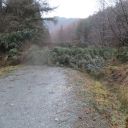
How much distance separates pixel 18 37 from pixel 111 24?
10.7 metres

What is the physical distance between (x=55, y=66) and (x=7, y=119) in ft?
27.5

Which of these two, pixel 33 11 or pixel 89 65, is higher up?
pixel 33 11

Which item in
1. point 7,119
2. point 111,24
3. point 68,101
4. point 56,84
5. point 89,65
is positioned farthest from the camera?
point 111,24

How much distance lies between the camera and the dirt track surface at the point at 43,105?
21.8ft

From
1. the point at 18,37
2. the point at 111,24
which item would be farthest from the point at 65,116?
the point at 111,24

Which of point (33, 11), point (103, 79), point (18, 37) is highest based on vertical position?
point (33, 11)

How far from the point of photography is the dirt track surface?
21.8 feet

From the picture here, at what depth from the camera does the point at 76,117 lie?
697 centimetres

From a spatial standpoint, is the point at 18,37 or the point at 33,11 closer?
the point at 18,37

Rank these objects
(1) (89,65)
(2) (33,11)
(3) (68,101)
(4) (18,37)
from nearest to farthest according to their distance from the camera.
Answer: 1. (3) (68,101)
2. (1) (89,65)
3. (4) (18,37)
4. (2) (33,11)

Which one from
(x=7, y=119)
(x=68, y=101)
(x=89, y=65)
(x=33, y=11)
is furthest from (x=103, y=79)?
(x=33, y=11)

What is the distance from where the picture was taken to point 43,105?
783 cm

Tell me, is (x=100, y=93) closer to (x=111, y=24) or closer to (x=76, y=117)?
(x=76, y=117)

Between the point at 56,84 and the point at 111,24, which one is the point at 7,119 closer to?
the point at 56,84
